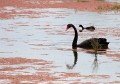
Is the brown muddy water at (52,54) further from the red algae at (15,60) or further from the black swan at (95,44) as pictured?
the black swan at (95,44)

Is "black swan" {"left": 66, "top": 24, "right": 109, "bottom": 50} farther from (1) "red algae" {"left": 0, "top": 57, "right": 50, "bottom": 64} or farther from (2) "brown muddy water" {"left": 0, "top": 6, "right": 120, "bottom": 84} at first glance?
(1) "red algae" {"left": 0, "top": 57, "right": 50, "bottom": 64}

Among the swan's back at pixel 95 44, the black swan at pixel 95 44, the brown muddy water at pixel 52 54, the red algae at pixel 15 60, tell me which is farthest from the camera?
the swan's back at pixel 95 44

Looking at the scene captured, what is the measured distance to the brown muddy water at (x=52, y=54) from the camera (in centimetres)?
1359

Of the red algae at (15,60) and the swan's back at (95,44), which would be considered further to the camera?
the swan's back at (95,44)

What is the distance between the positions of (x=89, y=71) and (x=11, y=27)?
12760 millimetres

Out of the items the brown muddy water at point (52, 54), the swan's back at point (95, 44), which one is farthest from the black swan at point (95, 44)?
the brown muddy water at point (52, 54)

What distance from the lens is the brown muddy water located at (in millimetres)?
13586

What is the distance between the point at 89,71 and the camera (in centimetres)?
1456

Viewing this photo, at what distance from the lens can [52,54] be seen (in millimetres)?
17828

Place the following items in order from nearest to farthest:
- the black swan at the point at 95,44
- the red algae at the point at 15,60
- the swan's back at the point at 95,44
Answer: the red algae at the point at 15,60, the black swan at the point at 95,44, the swan's back at the point at 95,44

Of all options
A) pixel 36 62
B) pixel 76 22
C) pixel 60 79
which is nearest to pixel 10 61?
pixel 36 62

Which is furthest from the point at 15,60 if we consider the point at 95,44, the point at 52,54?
the point at 95,44

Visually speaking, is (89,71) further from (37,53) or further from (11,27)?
(11,27)

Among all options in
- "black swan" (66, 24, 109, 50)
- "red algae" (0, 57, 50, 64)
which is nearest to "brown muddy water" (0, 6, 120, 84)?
"red algae" (0, 57, 50, 64)
